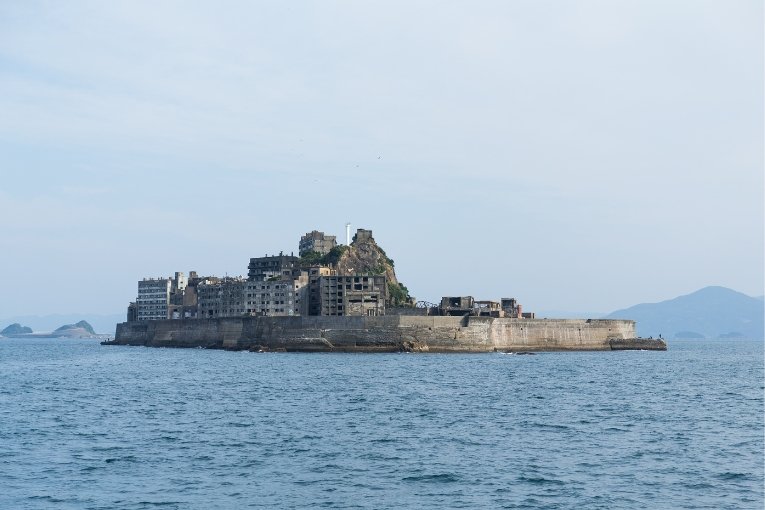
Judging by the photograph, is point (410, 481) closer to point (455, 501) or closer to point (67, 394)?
point (455, 501)

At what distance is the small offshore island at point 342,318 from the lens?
398 feet

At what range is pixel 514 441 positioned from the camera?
136ft

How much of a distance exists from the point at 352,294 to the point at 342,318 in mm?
21553

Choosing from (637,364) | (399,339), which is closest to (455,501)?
Answer: (637,364)

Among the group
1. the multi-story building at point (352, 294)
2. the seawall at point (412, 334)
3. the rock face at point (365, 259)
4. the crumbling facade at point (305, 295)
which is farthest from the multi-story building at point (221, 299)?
the multi-story building at point (352, 294)

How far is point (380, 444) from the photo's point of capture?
40375 mm

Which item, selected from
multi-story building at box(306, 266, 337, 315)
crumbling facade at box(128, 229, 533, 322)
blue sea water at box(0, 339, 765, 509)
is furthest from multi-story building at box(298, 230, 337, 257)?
blue sea water at box(0, 339, 765, 509)

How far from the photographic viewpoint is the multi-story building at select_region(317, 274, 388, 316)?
470 feet

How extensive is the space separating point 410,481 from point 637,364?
79543 mm

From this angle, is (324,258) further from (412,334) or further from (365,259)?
(412,334)

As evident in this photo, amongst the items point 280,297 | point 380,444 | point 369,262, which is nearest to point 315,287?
point 280,297

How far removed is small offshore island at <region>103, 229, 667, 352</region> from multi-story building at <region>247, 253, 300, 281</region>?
0.73 ft

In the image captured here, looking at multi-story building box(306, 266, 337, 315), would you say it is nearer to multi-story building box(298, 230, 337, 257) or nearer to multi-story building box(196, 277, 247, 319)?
multi-story building box(196, 277, 247, 319)

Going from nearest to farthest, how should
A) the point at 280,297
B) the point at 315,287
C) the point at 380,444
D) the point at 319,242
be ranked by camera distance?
the point at 380,444
the point at 315,287
the point at 280,297
the point at 319,242
